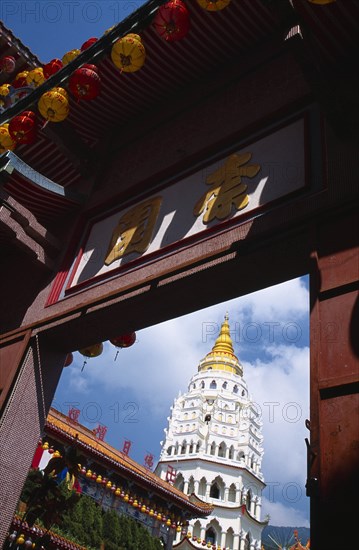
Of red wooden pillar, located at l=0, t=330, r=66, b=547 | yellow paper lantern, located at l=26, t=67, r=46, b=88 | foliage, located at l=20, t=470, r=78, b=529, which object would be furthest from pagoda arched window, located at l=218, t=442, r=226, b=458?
foliage, located at l=20, t=470, r=78, b=529

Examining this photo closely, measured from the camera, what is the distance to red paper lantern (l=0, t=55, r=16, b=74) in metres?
7.36

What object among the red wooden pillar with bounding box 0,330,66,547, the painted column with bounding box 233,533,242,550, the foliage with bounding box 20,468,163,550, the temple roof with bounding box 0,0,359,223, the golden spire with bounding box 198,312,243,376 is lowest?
the red wooden pillar with bounding box 0,330,66,547

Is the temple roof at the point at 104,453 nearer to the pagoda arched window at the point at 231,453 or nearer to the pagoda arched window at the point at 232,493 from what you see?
the pagoda arched window at the point at 232,493

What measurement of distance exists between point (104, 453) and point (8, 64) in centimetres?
1314

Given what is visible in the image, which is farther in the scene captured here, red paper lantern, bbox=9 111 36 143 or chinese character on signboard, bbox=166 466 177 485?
chinese character on signboard, bbox=166 466 177 485

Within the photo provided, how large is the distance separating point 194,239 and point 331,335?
1794 millimetres

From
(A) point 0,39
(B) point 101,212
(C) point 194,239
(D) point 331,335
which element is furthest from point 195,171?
(A) point 0,39

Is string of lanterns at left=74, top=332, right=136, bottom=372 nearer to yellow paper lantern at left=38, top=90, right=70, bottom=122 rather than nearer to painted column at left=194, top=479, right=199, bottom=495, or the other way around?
yellow paper lantern at left=38, top=90, right=70, bottom=122

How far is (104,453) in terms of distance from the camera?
17.1 metres

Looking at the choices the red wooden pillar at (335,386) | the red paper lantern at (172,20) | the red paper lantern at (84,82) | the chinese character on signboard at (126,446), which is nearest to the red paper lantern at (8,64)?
the red paper lantern at (84,82)

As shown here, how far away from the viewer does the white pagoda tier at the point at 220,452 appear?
3753cm

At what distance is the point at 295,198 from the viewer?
151 inches

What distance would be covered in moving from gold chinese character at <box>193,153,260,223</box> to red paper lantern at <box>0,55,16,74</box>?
4178mm

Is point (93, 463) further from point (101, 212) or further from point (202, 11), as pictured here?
point (202, 11)
